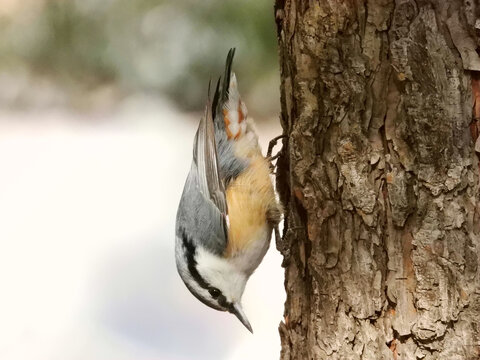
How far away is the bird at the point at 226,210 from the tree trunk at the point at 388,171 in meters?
0.62

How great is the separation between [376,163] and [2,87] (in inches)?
88.8

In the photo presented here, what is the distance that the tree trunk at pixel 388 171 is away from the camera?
5.40 ft

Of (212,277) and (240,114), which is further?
(240,114)

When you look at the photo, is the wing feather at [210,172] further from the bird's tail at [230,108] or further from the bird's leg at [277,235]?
the bird's leg at [277,235]

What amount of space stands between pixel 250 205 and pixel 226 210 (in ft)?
0.31

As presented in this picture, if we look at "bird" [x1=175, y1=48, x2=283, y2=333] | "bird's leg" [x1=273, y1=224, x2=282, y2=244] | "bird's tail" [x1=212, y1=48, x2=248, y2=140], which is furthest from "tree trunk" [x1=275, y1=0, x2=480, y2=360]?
"bird's tail" [x1=212, y1=48, x2=248, y2=140]

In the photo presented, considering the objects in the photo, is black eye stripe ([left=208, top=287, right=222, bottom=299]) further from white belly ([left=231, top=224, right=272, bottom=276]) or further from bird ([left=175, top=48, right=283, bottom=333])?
white belly ([left=231, top=224, right=272, bottom=276])

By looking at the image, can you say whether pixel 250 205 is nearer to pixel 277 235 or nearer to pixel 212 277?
pixel 277 235

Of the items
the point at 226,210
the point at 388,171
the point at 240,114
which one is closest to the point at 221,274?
the point at 226,210

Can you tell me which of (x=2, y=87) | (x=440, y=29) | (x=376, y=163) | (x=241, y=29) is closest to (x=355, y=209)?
(x=376, y=163)

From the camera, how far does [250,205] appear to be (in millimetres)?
Result: 2490

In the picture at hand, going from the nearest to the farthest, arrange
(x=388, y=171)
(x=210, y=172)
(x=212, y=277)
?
(x=388, y=171) < (x=212, y=277) < (x=210, y=172)

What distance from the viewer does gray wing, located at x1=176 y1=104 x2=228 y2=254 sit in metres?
2.50

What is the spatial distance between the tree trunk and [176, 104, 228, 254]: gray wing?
67cm
